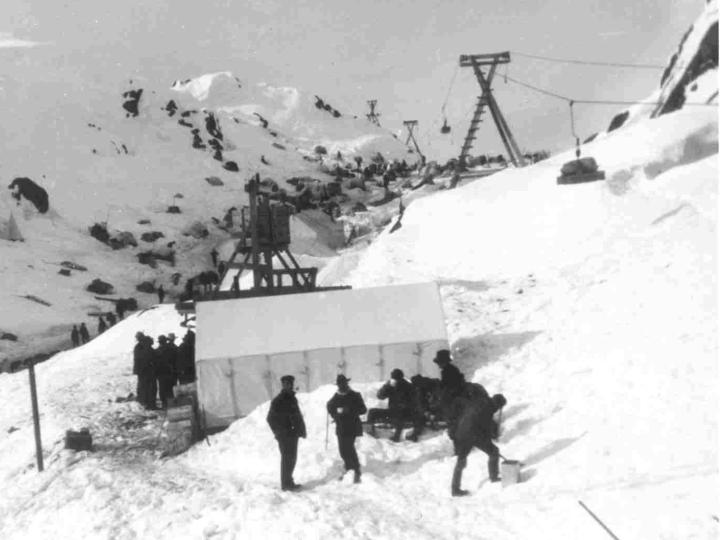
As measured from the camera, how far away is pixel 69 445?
13.9m

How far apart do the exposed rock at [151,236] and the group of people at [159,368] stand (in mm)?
36986

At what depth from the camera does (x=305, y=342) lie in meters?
15.4

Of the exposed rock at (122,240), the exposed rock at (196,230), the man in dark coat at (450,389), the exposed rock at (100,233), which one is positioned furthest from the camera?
the exposed rock at (196,230)

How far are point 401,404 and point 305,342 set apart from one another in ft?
11.3

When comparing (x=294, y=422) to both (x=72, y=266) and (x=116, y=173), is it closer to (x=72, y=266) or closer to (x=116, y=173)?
(x=72, y=266)

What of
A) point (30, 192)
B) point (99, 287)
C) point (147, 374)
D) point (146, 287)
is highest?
point (30, 192)

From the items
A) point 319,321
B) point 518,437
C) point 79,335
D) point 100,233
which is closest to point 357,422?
point 518,437

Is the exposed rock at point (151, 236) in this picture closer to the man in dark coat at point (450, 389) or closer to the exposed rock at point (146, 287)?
the exposed rock at point (146, 287)

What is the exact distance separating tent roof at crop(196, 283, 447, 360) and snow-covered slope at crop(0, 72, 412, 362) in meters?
20.4

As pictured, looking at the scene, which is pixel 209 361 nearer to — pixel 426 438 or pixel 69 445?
pixel 69 445

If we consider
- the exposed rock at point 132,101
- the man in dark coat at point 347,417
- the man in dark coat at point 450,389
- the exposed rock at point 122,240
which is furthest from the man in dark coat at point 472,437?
the exposed rock at point 132,101

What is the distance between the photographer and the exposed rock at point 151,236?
52925 mm

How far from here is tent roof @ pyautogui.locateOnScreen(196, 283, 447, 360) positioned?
1532 centimetres

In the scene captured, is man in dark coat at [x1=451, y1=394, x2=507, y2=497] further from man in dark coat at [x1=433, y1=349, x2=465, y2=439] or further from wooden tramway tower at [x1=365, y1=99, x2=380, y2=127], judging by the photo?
wooden tramway tower at [x1=365, y1=99, x2=380, y2=127]
